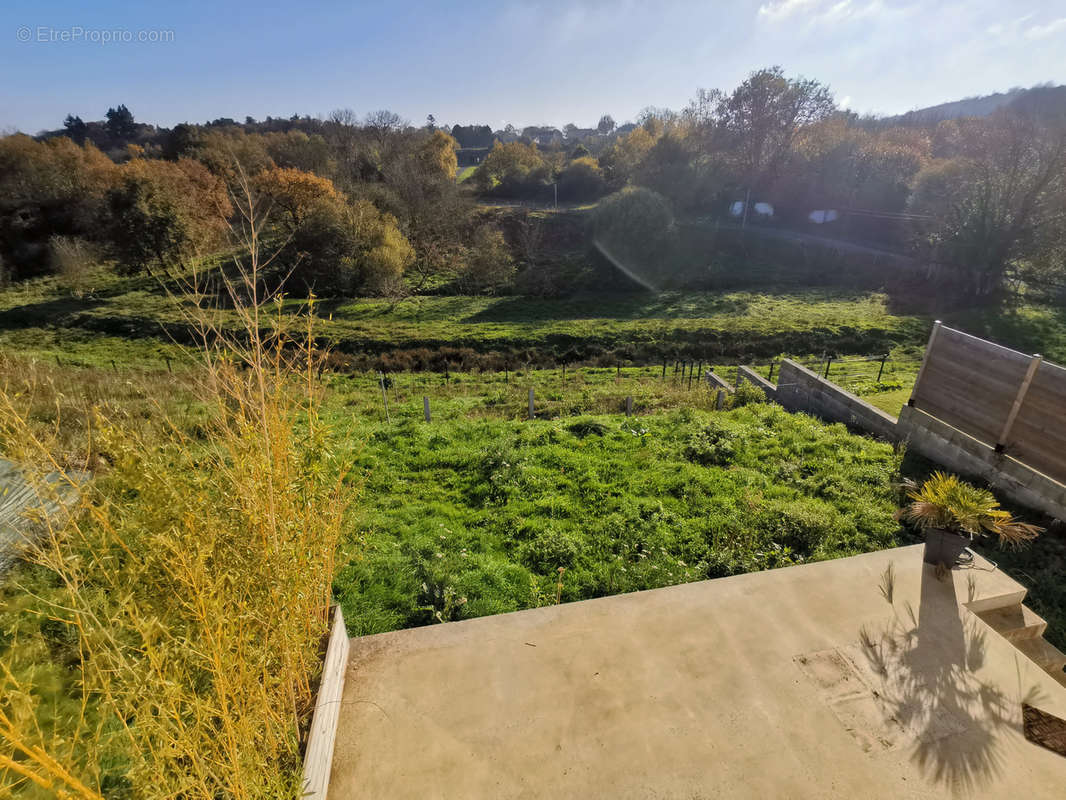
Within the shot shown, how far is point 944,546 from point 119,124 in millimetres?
90048

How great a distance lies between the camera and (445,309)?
2602 centimetres

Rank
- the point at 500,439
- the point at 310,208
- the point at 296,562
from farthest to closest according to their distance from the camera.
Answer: the point at 310,208
the point at 500,439
the point at 296,562

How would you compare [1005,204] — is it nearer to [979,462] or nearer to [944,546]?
[979,462]

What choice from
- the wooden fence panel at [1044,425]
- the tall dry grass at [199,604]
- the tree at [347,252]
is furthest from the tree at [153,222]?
the wooden fence panel at [1044,425]

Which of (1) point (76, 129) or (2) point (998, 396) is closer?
(2) point (998, 396)

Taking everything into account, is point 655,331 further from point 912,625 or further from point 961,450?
point 912,625

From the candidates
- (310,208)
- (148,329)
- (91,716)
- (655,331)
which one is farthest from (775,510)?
(310,208)

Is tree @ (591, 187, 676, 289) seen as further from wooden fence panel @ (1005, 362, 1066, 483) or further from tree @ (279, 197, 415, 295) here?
wooden fence panel @ (1005, 362, 1066, 483)

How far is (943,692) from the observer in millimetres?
3418

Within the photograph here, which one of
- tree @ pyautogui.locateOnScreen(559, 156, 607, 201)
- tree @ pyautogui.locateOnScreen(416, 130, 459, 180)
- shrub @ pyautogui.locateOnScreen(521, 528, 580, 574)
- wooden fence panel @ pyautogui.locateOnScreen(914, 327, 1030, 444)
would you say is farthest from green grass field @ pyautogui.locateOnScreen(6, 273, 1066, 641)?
tree @ pyautogui.locateOnScreen(559, 156, 607, 201)

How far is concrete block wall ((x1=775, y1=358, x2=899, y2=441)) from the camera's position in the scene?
8.11 meters

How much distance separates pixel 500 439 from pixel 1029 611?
652cm

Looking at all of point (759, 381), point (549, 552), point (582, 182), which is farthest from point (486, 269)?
point (549, 552)

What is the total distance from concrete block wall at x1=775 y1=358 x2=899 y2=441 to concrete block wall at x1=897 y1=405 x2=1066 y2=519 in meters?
0.39
